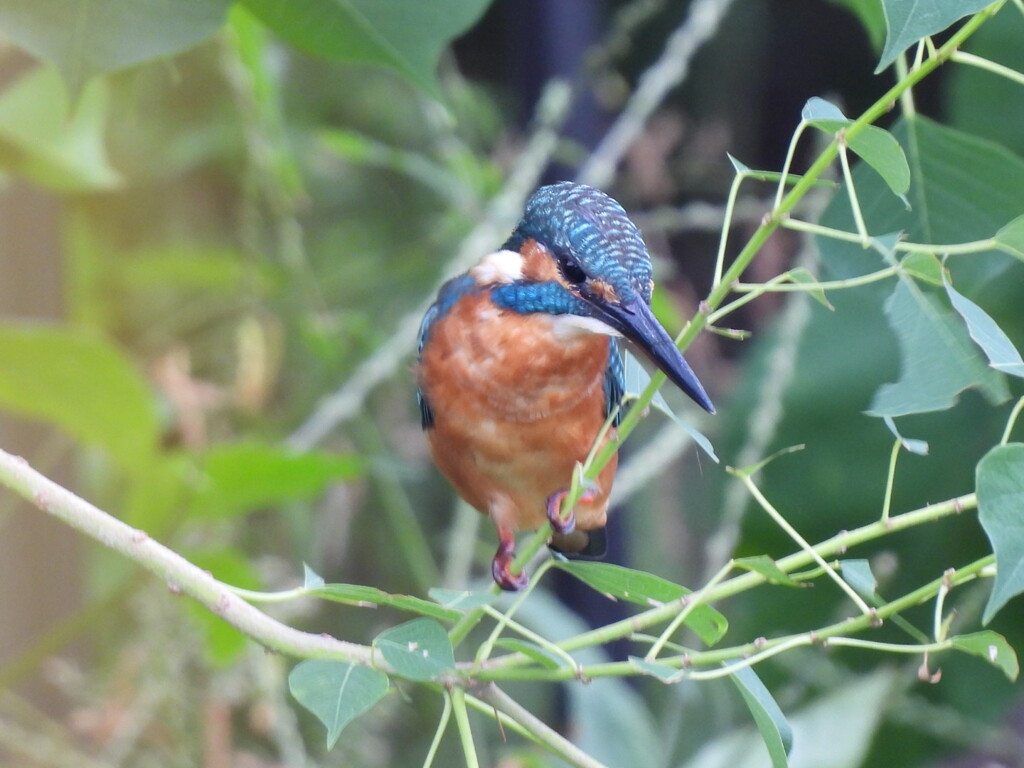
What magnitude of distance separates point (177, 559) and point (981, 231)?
1.50ft

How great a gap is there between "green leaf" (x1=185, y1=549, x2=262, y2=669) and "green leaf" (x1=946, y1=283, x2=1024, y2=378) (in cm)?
76

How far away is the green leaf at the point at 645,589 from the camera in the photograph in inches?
18.8

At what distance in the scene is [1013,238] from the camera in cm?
41

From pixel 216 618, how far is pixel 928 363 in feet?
2.48

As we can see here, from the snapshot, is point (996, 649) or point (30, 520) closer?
point (996, 649)

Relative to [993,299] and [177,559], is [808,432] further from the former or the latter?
[177,559]

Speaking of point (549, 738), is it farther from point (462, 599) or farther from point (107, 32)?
point (107, 32)

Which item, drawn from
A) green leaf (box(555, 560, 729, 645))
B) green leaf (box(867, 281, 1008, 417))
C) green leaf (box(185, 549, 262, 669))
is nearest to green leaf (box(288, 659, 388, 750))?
green leaf (box(555, 560, 729, 645))

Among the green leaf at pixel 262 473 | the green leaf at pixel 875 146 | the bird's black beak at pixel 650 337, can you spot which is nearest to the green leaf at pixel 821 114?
the green leaf at pixel 875 146

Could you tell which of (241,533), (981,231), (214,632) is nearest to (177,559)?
(981,231)

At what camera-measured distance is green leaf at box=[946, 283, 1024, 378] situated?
0.39 m

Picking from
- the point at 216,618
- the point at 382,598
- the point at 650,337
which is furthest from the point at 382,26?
the point at 216,618

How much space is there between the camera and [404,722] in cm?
164

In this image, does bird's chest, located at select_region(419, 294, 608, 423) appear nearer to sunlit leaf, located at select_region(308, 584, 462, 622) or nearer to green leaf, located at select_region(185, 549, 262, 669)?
sunlit leaf, located at select_region(308, 584, 462, 622)
